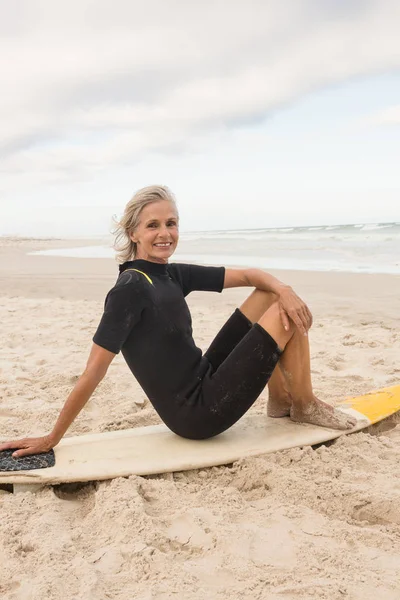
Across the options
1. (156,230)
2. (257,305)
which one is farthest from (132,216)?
(257,305)

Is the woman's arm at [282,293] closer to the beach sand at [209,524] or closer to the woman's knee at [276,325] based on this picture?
the woman's knee at [276,325]

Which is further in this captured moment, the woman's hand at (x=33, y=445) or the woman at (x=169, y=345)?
the woman's hand at (x=33, y=445)

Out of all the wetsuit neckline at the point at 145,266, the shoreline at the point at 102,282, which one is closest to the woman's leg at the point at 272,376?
the wetsuit neckline at the point at 145,266

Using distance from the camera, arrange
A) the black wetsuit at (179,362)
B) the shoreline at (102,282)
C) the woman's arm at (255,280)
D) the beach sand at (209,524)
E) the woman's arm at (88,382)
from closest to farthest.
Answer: the beach sand at (209,524) → the woman's arm at (88,382) → the black wetsuit at (179,362) → the woman's arm at (255,280) → the shoreline at (102,282)

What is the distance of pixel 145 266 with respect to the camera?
107 inches

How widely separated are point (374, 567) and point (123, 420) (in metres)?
1.85

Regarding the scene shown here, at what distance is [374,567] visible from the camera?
73.5 inches

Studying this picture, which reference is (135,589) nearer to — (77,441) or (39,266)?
(77,441)

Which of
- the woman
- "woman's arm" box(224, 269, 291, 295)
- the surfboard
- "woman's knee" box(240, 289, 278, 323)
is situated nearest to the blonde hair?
the woman

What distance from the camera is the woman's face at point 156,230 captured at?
2.70 meters

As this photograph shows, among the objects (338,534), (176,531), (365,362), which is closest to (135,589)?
(176,531)

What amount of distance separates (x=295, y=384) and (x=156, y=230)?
1065 millimetres

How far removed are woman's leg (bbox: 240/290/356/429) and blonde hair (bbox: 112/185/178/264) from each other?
0.69 m

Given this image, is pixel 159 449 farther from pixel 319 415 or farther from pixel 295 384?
pixel 319 415
